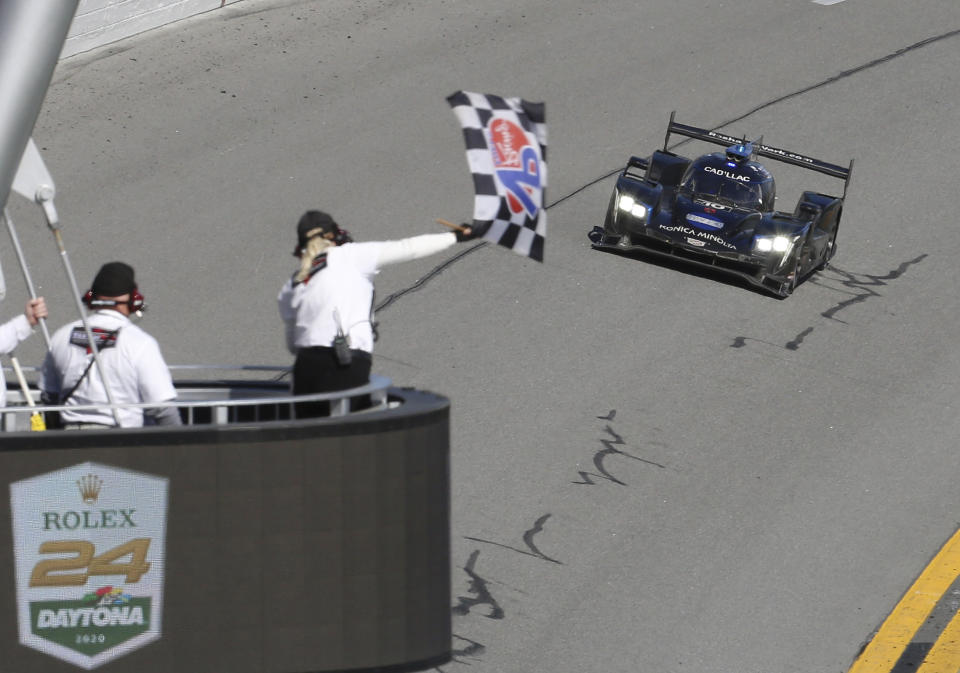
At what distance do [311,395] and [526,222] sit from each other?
1261 mm

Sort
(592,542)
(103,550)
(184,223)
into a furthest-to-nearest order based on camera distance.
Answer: (184,223)
(592,542)
(103,550)

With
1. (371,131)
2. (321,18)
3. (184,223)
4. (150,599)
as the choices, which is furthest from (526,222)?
(321,18)

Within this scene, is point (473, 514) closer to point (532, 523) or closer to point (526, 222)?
point (532, 523)

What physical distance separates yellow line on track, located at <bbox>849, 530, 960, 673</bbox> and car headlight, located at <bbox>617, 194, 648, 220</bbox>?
17.8ft

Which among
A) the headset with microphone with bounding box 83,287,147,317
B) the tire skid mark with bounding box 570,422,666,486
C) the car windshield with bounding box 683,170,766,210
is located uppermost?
the car windshield with bounding box 683,170,766,210

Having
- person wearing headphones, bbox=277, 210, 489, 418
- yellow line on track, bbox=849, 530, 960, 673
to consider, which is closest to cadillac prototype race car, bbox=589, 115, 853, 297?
yellow line on track, bbox=849, 530, 960, 673

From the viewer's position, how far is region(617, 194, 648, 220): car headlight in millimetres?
15453

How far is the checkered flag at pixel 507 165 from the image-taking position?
22.8 ft

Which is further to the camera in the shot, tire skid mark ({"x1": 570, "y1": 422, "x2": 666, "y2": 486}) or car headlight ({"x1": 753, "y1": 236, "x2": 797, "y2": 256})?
car headlight ({"x1": 753, "y1": 236, "x2": 797, "y2": 256})

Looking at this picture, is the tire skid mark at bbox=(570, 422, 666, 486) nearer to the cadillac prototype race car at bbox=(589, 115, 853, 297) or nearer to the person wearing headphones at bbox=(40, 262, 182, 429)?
the cadillac prototype race car at bbox=(589, 115, 853, 297)

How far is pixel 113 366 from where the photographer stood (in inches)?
262

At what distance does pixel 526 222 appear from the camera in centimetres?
708

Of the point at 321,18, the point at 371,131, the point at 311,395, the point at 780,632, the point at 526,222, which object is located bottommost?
the point at 780,632

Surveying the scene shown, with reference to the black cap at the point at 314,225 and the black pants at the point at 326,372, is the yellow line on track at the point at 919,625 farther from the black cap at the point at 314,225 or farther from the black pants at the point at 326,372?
the black cap at the point at 314,225
